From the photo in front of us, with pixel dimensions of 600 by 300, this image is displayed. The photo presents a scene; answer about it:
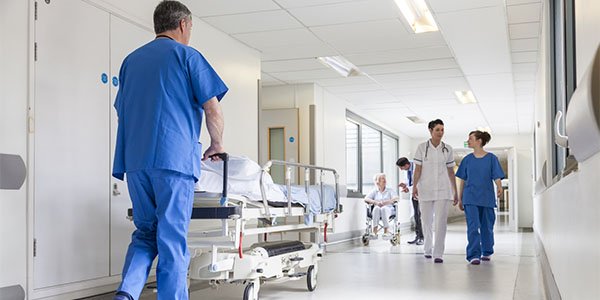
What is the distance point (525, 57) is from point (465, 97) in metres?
3.33

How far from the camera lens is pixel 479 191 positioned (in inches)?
264

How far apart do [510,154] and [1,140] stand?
13990 millimetres

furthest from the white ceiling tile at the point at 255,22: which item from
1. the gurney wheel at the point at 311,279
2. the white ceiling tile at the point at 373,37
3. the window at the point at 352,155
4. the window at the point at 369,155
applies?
the window at the point at 369,155

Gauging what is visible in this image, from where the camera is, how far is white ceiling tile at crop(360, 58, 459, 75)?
25.8 feet

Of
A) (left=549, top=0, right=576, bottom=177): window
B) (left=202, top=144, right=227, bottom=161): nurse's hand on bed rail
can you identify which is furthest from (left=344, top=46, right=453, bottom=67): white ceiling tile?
(left=202, top=144, right=227, bottom=161): nurse's hand on bed rail

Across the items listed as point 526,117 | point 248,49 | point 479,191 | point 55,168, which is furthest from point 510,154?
point 55,168

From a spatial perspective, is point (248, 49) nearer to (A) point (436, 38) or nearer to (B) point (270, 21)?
(B) point (270, 21)

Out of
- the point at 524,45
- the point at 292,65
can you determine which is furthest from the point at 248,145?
the point at 524,45

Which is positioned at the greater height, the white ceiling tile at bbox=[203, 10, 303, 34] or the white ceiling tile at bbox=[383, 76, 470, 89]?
the white ceiling tile at bbox=[203, 10, 303, 34]

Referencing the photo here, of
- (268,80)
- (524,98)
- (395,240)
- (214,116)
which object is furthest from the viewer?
(524,98)

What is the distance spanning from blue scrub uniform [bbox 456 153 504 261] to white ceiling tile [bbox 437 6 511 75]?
1.16 metres

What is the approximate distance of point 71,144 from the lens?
401cm

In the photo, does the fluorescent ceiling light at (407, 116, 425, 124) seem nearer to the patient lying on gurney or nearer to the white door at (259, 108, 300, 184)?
the white door at (259, 108, 300, 184)

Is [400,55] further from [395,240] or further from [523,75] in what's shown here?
[395,240]
